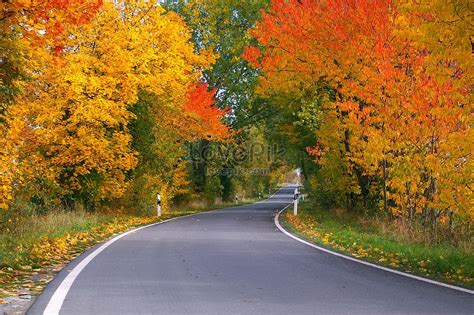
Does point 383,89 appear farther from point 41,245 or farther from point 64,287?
point 64,287

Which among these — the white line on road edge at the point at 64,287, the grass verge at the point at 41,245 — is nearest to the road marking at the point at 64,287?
the white line on road edge at the point at 64,287

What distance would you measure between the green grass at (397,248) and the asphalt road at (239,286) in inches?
34.9

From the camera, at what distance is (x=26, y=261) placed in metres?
10.2

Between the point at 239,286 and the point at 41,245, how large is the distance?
5.98 metres

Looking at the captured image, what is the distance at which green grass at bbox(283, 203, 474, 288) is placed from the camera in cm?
962

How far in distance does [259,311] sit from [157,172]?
879 inches

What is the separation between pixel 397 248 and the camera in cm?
1234

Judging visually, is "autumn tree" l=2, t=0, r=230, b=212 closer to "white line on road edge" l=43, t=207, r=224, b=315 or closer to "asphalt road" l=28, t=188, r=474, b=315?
"white line on road edge" l=43, t=207, r=224, b=315

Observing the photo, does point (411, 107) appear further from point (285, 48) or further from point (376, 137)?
point (285, 48)

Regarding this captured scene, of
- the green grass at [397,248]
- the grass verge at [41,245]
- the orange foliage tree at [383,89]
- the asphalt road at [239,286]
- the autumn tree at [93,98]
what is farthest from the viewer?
the autumn tree at [93,98]

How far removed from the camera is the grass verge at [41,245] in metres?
8.27

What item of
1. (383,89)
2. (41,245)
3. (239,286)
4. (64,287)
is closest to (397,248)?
(383,89)

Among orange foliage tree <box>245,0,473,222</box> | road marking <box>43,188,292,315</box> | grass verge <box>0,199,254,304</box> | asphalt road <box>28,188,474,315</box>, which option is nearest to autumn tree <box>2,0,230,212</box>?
grass verge <box>0,199,254,304</box>

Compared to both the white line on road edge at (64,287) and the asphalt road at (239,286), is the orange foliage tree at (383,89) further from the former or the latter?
the white line on road edge at (64,287)
